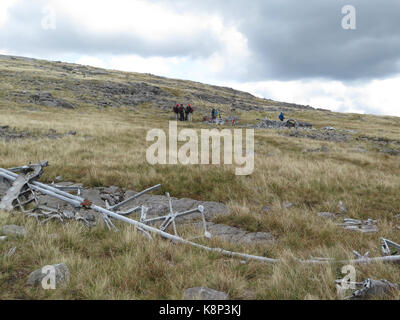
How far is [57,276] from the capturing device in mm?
3613

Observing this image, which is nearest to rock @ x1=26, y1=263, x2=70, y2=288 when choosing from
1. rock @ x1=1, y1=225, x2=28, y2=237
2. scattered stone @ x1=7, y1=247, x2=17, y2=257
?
scattered stone @ x1=7, y1=247, x2=17, y2=257

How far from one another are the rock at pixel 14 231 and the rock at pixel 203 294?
3.20 meters

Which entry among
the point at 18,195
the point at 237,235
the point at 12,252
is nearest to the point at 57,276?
the point at 12,252

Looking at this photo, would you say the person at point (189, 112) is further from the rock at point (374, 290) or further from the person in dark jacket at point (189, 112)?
the rock at point (374, 290)

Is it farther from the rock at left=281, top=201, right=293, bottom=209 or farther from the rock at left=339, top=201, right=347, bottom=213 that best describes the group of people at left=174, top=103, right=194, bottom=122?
the rock at left=339, top=201, right=347, bottom=213

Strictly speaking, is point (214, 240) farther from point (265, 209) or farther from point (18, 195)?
point (18, 195)

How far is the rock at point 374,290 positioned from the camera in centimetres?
325

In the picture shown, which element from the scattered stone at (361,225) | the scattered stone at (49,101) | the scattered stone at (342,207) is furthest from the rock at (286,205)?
the scattered stone at (49,101)

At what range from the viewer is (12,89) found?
41.7 meters

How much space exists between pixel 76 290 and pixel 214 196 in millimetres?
5275

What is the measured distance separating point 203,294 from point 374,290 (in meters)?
2.02

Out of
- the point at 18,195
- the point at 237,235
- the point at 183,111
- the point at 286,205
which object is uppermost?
the point at 183,111
